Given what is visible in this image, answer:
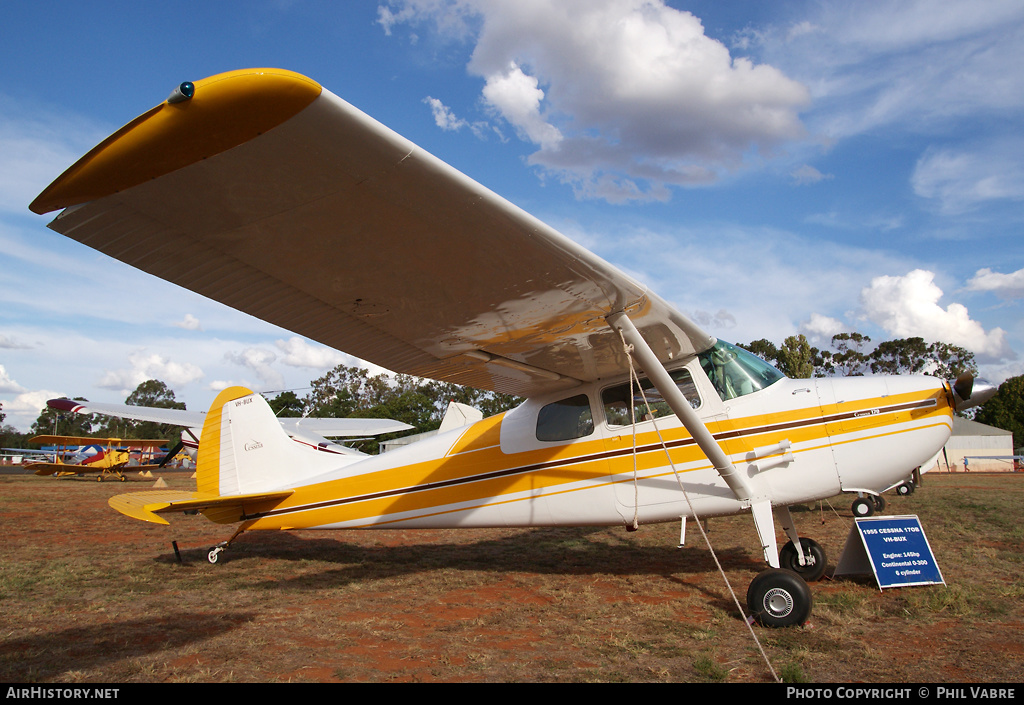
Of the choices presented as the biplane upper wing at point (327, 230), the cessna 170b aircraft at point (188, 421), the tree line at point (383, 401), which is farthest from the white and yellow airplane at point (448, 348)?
the tree line at point (383, 401)

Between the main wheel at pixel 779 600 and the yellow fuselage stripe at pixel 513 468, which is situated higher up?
the yellow fuselage stripe at pixel 513 468

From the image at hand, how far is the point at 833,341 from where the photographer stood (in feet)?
215

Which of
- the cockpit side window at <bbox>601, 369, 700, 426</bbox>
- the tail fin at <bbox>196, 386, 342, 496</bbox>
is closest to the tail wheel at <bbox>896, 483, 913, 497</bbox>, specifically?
the cockpit side window at <bbox>601, 369, 700, 426</bbox>

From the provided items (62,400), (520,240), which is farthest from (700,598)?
(62,400)

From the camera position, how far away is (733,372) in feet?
18.1

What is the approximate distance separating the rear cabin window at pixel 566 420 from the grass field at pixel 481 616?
156 centimetres

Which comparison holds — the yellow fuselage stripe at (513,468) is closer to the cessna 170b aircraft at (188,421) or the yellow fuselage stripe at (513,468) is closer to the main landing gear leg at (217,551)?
the main landing gear leg at (217,551)

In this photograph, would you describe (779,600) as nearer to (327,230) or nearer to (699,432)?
(699,432)

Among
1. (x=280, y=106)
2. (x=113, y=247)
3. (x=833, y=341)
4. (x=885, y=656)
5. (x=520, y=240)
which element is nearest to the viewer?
(x=280, y=106)

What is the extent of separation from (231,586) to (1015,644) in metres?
6.72

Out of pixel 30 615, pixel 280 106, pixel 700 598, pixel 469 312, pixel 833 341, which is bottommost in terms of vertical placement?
pixel 700 598

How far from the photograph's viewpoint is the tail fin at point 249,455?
723 centimetres

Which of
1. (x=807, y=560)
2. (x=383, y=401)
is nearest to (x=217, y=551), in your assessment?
(x=807, y=560)
